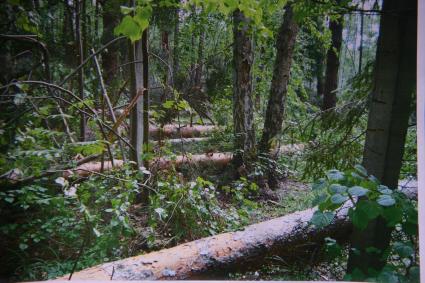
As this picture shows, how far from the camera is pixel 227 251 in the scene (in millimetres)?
1584

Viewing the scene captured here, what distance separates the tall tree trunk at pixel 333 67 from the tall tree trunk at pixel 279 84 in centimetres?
19

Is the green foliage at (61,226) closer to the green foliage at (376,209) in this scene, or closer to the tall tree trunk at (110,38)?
the tall tree trunk at (110,38)

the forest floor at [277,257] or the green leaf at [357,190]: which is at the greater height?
the green leaf at [357,190]

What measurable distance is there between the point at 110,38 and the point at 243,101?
0.77 metres

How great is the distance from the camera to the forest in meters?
1.43

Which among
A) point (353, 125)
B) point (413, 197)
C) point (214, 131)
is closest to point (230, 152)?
point (214, 131)

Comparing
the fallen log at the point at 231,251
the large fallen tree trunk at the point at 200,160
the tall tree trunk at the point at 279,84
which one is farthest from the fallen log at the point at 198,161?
the fallen log at the point at 231,251

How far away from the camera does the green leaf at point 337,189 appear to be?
1215 millimetres

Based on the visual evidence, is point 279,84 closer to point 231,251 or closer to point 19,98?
Answer: point 231,251

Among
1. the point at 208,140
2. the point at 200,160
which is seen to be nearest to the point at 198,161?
the point at 200,160

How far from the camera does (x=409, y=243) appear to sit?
4.47 ft

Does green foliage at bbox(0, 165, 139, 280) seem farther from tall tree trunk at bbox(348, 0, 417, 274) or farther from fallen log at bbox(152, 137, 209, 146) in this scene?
tall tree trunk at bbox(348, 0, 417, 274)

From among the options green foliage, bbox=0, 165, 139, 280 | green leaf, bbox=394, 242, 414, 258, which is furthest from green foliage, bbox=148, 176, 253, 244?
green leaf, bbox=394, 242, 414, 258

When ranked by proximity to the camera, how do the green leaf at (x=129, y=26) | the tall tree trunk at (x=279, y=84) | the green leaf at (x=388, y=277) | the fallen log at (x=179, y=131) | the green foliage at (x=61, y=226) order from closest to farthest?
the green leaf at (x=129, y=26), the green leaf at (x=388, y=277), the green foliage at (x=61, y=226), the tall tree trunk at (x=279, y=84), the fallen log at (x=179, y=131)
